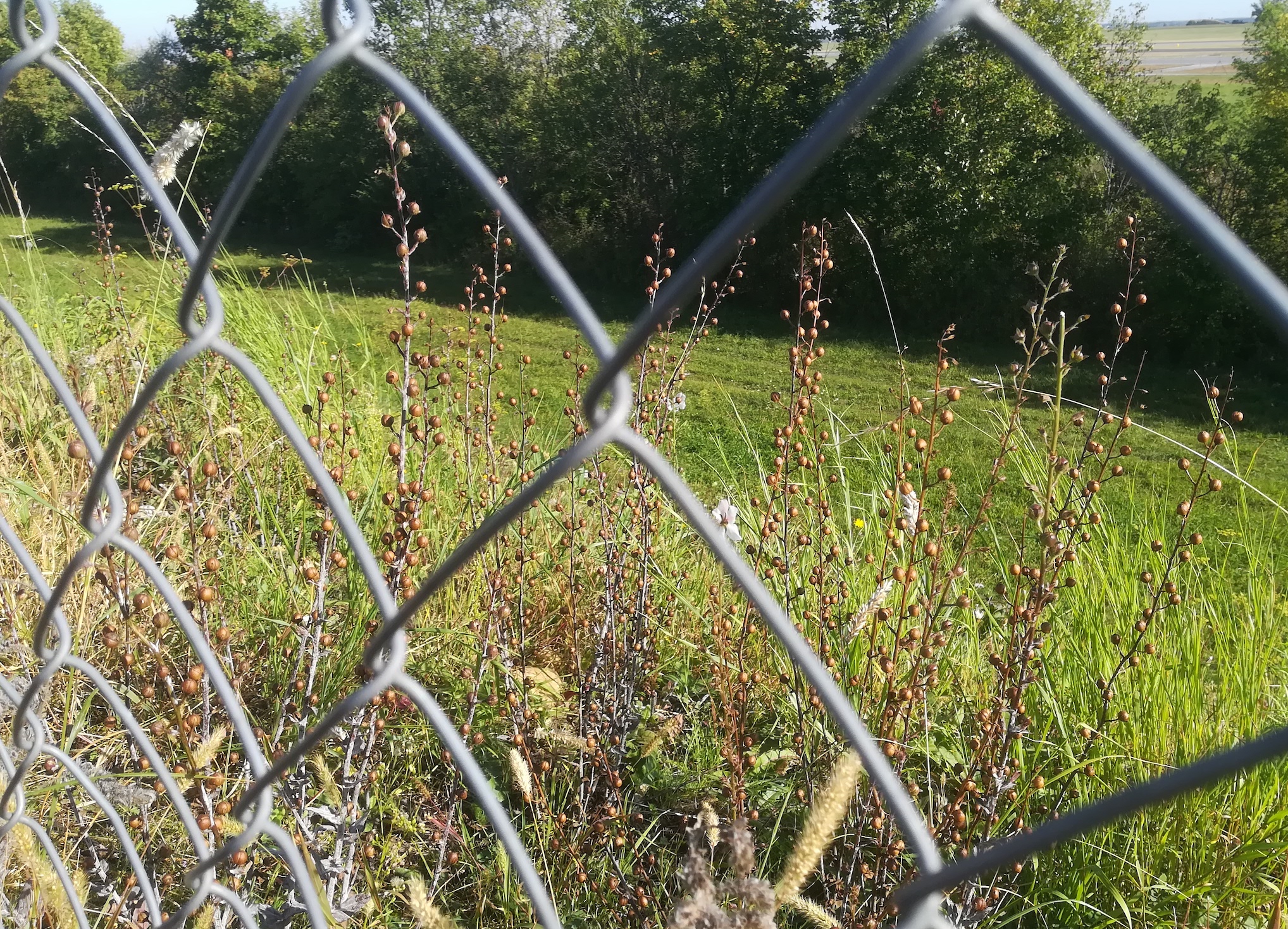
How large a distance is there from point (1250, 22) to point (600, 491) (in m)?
11.9

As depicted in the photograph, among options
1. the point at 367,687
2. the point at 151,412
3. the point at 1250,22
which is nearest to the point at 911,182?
the point at 1250,22

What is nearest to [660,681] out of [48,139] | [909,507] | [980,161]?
[909,507]

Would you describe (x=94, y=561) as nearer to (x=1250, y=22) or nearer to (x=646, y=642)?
(x=646, y=642)

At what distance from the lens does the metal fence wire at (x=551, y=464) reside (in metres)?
0.37

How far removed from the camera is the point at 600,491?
Result: 219cm

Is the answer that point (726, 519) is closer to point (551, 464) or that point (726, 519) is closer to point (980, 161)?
point (551, 464)

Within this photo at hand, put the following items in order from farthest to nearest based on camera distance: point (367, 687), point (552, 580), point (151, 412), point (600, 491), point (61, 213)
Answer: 1. point (61, 213)
2. point (151, 412)
3. point (552, 580)
4. point (600, 491)
5. point (367, 687)

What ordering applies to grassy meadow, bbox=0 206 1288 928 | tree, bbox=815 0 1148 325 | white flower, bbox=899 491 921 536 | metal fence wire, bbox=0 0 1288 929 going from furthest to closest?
tree, bbox=815 0 1148 325 → white flower, bbox=899 491 921 536 → grassy meadow, bbox=0 206 1288 928 → metal fence wire, bbox=0 0 1288 929

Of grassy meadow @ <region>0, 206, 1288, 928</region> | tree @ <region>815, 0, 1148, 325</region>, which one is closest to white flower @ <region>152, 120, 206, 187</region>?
grassy meadow @ <region>0, 206, 1288, 928</region>

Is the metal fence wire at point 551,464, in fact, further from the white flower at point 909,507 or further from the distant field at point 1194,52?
the distant field at point 1194,52

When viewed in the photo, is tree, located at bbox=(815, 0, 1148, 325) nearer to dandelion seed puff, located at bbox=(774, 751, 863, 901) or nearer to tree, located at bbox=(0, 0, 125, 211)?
dandelion seed puff, located at bbox=(774, 751, 863, 901)

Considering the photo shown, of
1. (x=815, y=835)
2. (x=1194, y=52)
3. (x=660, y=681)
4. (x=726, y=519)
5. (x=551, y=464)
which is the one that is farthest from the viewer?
(x=1194, y=52)

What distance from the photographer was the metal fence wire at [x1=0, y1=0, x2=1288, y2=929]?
14.5 inches

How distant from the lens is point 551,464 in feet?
2.34
